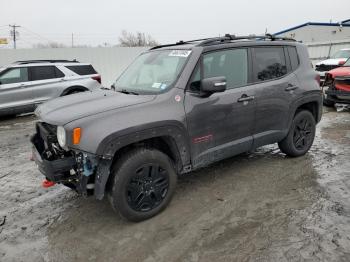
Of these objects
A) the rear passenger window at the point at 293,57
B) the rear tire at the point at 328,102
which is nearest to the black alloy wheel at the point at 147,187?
the rear passenger window at the point at 293,57

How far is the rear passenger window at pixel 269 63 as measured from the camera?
483 cm

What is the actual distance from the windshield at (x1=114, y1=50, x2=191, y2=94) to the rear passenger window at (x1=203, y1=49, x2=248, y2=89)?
1.04 ft

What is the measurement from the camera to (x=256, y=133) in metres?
4.82

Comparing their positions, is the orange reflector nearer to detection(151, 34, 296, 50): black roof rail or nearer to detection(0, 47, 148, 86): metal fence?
detection(151, 34, 296, 50): black roof rail

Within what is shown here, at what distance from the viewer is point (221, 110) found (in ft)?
14.0

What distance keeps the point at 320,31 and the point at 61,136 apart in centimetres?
3820

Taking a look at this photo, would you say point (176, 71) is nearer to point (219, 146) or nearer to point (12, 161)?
point (219, 146)

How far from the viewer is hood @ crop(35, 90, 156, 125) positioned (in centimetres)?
353

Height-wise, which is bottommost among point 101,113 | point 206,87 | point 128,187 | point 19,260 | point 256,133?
point 19,260

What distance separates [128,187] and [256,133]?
213 cm

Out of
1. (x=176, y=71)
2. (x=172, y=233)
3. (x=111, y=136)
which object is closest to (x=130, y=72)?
(x=176, y=71)

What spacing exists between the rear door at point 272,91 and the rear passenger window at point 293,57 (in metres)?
0.08

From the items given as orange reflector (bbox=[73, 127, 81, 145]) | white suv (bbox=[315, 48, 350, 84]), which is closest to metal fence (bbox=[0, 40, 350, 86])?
white suv (bbox=[315, 48, 350, 84])

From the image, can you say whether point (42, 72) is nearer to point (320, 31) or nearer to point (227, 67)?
point (227, 67)
